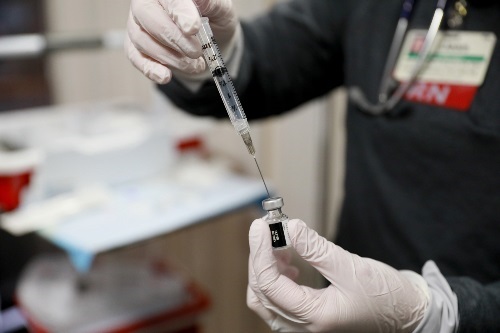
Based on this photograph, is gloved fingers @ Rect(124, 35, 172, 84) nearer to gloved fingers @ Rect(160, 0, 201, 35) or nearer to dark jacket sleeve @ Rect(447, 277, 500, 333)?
gloved fingers @ Rect(160, 0, 201, 35)

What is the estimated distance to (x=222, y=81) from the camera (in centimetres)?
71

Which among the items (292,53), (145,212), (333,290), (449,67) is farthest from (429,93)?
(145,212)

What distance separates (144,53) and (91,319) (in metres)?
0.78

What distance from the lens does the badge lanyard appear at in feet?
2.77

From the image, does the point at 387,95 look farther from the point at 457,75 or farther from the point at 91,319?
the point at 91,319

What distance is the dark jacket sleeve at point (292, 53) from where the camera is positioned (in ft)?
3.21

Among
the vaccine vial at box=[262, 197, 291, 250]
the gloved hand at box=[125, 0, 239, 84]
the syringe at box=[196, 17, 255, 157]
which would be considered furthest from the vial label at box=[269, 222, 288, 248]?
the gloved hand at box=[125, 0, 239, 84]

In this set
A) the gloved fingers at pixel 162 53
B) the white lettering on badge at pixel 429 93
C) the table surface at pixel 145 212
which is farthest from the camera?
the table surface at pixel 145 212

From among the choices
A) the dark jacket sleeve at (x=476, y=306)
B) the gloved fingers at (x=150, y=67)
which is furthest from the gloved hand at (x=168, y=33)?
the dark jacket sleeve at (x=476, y=306)

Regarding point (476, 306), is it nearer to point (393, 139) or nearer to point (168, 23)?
point (393, 139)

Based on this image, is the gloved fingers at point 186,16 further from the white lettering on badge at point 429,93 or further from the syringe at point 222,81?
the white lettering on badge at point 429,93

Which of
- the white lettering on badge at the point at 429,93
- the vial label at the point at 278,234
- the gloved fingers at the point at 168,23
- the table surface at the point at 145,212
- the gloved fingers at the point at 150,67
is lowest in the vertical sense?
the table surface at the point at 145,212

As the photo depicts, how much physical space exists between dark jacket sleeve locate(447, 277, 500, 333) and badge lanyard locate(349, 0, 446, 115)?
33cm

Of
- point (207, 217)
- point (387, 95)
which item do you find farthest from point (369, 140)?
point (207, 217)
